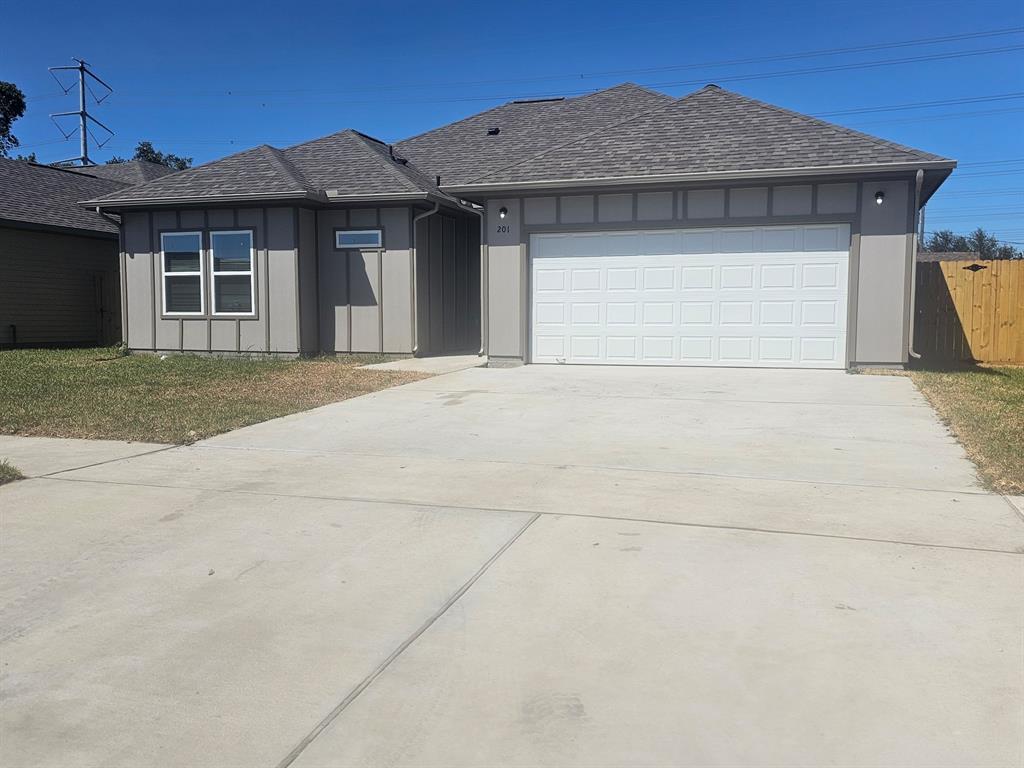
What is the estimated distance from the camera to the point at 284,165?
1698 cm

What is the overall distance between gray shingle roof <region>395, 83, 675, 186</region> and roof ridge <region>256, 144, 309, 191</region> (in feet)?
9.62

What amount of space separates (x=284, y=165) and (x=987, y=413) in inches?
518

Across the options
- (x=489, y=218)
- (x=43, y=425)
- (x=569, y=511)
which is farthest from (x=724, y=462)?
(x=489, y=218)

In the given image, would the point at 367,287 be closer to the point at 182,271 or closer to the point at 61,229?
the point at 182,271

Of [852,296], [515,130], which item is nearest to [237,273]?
[515,130]

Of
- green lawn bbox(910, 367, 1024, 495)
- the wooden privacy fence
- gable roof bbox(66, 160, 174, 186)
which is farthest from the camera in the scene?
gable roof bbox(66, 160, 174, 186)

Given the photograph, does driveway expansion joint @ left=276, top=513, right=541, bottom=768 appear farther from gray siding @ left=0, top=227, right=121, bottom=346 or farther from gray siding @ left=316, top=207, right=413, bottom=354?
gray siding @ left=0, top=227, right=121, bottom=346

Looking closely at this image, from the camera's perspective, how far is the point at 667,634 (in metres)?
3.58

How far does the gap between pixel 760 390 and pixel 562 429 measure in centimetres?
376

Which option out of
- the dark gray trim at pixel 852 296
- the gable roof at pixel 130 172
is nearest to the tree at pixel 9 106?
the gable roof at pixel 130 172

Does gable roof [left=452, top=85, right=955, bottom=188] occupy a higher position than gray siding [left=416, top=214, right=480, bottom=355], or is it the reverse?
gable roof [left=452, top=85, right=955, bottom=188]

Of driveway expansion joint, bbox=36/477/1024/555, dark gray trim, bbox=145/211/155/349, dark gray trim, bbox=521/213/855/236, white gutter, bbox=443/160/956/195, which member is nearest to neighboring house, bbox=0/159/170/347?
dark gray trim, bbox=145/211/155/349

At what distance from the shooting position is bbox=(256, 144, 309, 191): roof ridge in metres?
15.9

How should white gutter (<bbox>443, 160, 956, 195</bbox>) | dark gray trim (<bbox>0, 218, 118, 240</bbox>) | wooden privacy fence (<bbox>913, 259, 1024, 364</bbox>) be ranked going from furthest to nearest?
dark gray trim (<bbox>0, 218, 118, 240</bbox>), wooden privacy fence (<bbox>913, 259, 1024, 364</bbox>), white gutter (<bbox>443, 160, 956, 195</bbox>)
